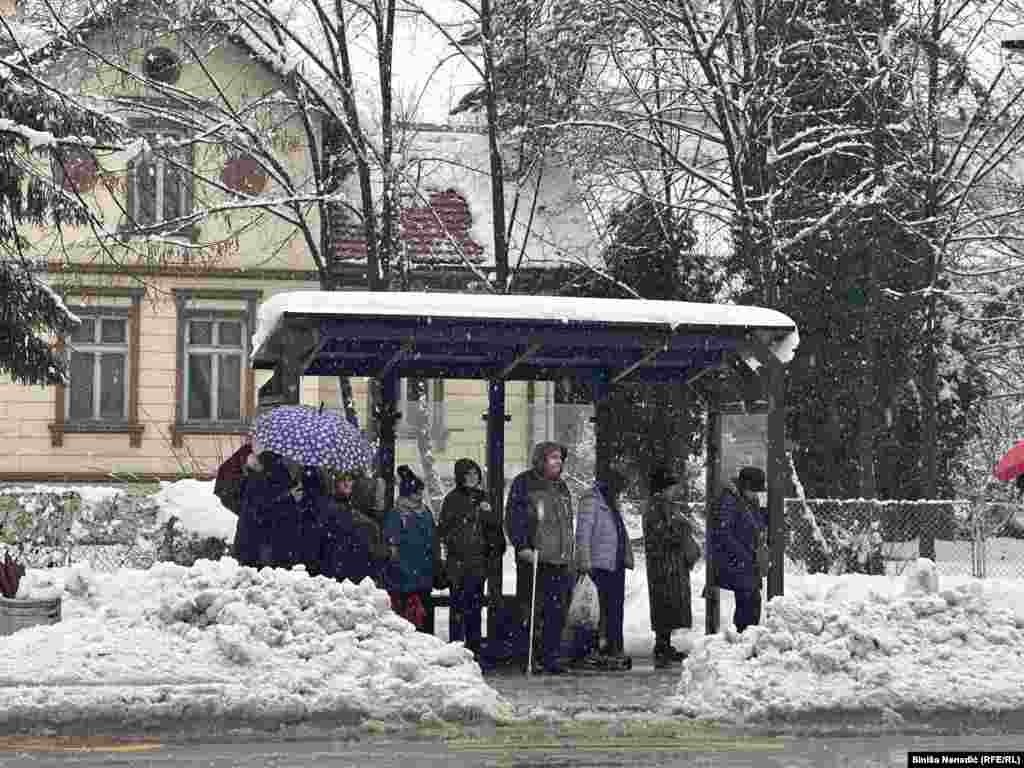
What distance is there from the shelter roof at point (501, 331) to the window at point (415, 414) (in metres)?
0.56

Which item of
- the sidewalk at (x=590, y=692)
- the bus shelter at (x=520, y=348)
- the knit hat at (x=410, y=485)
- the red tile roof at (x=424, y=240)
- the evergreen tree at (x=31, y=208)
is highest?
the red tile roof at (x=424, y=240)

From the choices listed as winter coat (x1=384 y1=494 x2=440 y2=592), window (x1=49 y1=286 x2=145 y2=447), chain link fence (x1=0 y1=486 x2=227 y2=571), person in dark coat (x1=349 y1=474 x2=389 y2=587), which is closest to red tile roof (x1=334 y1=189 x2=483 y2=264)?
window (x1=49 y1=286 x2=145 y2=447)

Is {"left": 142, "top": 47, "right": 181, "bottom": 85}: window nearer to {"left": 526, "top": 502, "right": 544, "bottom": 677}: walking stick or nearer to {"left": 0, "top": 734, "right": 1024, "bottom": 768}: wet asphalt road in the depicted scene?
{"left": 526, "top": 502, "right": 544, "bottom": 677}: walking stick

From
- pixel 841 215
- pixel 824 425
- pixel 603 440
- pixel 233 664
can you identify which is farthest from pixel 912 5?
pixel 233 664

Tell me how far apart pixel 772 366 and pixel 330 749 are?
242 inches

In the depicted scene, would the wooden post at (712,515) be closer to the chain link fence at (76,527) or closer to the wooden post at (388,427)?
the wooden post at (388,427)

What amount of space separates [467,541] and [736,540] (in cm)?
222

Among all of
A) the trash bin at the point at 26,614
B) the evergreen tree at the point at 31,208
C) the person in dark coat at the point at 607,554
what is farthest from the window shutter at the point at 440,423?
the trash bin at the point at 26,614

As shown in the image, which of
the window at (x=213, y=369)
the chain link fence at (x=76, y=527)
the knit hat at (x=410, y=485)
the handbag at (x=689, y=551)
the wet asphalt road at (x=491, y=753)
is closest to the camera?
the wet asphalt road at (x=491, y=753)

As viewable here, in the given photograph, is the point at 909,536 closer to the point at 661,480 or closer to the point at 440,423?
the point at 661,480

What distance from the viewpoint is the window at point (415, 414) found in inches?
671

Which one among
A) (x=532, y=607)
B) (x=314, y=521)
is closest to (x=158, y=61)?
(x=532, y=607)

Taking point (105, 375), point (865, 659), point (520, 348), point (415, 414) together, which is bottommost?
point (865, 659)

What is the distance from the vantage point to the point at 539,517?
1502 cm
